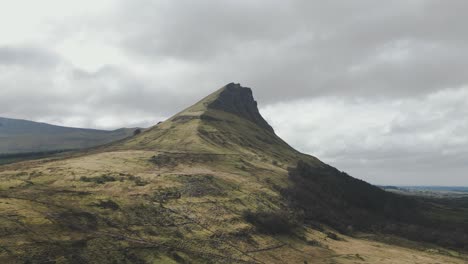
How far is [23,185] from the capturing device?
5576 inches

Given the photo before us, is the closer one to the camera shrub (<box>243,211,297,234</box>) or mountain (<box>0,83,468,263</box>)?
mountain (<box>0,83,468,263</box>)

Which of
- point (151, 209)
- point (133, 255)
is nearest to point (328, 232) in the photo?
point (151, 209)

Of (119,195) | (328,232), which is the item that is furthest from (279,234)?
(119,195)

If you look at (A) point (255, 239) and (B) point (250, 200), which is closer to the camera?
(A) point (255, 239)

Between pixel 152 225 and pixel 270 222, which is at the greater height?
pixel 270 222

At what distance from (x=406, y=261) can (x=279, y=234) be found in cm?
5054

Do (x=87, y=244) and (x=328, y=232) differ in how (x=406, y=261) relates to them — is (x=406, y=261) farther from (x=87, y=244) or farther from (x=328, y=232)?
(x=87, y=244)

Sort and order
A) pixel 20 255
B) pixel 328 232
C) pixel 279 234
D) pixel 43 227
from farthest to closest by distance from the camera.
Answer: pixel 328 232 → pixel 279 234 → pixel 43 227 → pixel 20 255

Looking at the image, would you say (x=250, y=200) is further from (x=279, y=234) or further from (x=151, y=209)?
(x=151, y=209)

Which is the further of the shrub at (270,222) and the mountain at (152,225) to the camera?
the shrub at (270,222)

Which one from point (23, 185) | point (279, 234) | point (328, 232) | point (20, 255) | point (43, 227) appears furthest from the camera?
point (328, 232)

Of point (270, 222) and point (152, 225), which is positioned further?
point (270, 222)

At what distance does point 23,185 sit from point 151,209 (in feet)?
150

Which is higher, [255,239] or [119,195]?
[119,195]
